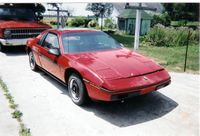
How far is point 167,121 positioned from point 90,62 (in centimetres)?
169

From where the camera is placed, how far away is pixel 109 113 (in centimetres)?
462

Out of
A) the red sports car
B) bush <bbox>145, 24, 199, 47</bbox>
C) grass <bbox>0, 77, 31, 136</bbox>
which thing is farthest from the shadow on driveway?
bush <bbox>145, 24, 199, 47</bbox>

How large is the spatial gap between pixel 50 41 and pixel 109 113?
8.08 feet

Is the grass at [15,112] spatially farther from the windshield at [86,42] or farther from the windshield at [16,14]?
the windshield at [16,14]

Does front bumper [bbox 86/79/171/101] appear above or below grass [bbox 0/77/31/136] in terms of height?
above

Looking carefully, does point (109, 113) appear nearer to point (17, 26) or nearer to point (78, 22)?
point (17, 26)

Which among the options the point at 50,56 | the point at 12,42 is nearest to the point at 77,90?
the point at 50,56

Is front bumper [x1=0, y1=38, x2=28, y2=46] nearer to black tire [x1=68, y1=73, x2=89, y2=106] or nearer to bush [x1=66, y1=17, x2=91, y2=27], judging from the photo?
black tire [x1=68, y1=73, x2=89, y2=106]

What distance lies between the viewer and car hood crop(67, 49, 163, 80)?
4418mm

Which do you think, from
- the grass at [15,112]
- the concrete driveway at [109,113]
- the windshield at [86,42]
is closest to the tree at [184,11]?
the concrete driveway at [109,113]

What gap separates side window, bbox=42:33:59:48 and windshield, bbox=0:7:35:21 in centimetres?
498

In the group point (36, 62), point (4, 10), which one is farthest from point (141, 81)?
point (4, 10)

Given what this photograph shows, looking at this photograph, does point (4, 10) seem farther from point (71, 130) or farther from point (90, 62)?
point (71, 130)

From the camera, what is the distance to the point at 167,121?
14.1 feet
